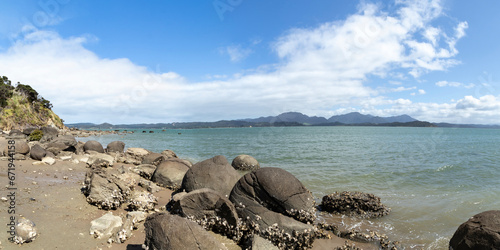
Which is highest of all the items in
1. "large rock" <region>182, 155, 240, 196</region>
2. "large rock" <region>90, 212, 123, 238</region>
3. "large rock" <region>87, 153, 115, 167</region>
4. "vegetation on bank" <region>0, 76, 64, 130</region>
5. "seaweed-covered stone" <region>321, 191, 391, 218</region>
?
"vegetation on bank" <region>0, 76, 64, 130</region>

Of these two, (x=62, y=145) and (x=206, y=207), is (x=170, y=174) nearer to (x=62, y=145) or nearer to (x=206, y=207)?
(x=206, y=207)

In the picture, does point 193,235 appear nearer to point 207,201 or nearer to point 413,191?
point 207,201

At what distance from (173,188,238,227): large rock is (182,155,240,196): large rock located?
253 cm

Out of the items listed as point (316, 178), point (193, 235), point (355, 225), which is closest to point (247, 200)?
point (193, 235)

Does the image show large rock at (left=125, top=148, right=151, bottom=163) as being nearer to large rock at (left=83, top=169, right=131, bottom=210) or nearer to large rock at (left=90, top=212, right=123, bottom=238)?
large rock at (left=83, top=169, right=131, bottom=210)

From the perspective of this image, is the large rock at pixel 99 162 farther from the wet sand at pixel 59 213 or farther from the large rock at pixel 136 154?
the wet sand at pixel 59 213

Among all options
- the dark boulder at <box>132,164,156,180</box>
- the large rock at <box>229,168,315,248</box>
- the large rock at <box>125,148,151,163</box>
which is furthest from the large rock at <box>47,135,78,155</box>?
the large rock at <box>229,168,315,248</box>

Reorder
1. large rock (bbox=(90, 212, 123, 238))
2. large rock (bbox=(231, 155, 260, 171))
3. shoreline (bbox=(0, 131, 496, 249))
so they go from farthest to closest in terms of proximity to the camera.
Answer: large rock (bbox=(231, 155, 260, 171))
large rock (bbox=(90, 212, 123, 238))
shoreline (bbox=(0, 131, 496, 249))

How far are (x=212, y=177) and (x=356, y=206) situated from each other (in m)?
6.57

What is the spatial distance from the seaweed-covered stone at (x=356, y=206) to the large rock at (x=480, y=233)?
11.4 feet

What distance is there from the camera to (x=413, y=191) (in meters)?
14.4

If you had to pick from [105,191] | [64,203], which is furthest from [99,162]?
[105,191]

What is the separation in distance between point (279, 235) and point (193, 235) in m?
3.09

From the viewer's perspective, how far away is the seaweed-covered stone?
10.8m
